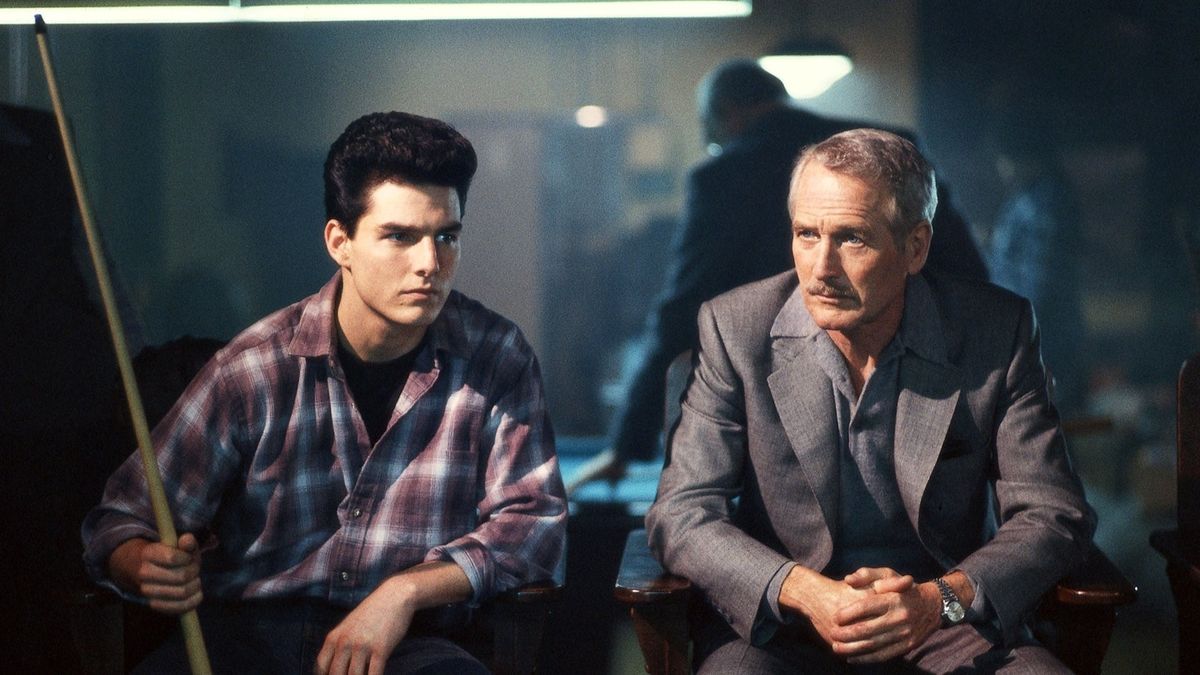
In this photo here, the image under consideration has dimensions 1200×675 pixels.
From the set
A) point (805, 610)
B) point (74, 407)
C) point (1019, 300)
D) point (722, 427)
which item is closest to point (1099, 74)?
point (1019, 300)

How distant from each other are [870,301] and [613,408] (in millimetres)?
1061

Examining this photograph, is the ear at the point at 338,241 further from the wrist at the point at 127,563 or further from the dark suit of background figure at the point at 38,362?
the dark suit of background figure at the point at 38,362

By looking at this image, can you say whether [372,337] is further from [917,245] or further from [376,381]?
[917,245]

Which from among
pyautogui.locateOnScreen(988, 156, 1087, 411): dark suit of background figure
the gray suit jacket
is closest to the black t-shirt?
the gray suit jacket

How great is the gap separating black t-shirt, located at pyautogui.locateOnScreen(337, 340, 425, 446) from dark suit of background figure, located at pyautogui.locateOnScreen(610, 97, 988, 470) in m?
0.94

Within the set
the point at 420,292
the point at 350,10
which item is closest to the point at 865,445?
the point at 420,292

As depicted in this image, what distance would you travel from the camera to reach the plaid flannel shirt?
2562 millimetres

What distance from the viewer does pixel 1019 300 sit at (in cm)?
268

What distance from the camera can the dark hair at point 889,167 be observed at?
8.35ft

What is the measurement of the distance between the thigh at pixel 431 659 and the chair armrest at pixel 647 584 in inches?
13.1

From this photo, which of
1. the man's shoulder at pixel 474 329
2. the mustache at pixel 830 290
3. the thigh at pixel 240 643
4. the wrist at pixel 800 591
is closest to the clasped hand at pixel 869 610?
the wrist at pixel 800 591

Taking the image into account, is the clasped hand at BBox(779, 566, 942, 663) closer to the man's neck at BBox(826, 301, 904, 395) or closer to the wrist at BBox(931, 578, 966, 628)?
the wrist at BBox(931, 578, 966, 628)

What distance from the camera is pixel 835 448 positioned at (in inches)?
103

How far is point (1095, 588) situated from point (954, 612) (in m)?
0.29
